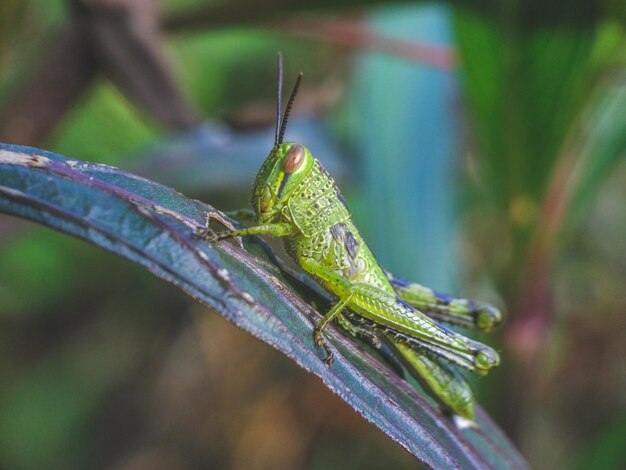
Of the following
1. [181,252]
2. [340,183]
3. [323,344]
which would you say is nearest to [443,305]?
[323,344]

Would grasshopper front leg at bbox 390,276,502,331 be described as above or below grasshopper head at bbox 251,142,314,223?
above

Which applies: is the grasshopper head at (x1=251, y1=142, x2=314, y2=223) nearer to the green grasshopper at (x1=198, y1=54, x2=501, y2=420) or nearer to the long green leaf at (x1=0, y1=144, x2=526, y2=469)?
the green grasshopper at (x1=198, y1=54, x2=501, y2=420)

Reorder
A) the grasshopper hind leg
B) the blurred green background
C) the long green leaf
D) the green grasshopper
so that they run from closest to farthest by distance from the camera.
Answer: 1. the long green leaf
2. the grasshopper hind leg
3. the green grasshopper
4. the blurred green background

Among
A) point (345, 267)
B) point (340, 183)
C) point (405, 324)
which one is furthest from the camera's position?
point (340, 183)

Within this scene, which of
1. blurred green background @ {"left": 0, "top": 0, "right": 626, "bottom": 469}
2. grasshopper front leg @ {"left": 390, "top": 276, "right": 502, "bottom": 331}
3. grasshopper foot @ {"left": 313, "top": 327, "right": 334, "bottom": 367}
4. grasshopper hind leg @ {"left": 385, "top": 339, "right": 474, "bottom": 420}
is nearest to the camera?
grasshopper foot @ {"left": 313, "top": 327, "right": 334, "bottom": 367}

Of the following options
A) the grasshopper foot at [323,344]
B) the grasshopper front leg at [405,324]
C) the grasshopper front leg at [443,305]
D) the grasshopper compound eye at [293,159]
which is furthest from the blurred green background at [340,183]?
the grasshopper foot at [323,344]

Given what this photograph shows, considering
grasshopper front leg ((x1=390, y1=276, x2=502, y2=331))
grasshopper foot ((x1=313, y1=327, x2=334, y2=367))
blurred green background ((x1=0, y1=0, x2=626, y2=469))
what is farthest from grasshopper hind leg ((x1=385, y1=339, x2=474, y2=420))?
blurred green background ((x1=0, y1=0, x2=626, y2=469))

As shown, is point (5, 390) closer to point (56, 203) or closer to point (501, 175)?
point (501, 175)

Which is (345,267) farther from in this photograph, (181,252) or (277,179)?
(181,252)
